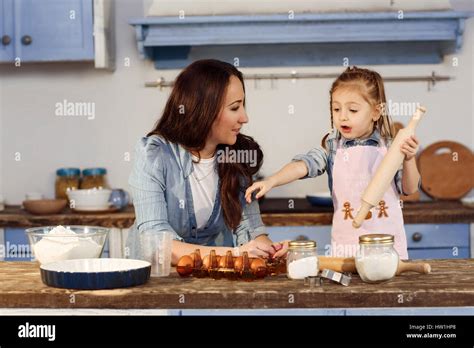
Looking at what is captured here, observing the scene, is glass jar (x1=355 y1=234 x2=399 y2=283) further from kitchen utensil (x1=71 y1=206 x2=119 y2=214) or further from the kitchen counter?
kitchen utensil (x1=71 y1=206 x2=119 y2=214)

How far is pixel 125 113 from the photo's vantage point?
15.6 ft

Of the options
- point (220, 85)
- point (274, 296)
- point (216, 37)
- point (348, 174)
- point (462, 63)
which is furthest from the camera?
point (462, 63)

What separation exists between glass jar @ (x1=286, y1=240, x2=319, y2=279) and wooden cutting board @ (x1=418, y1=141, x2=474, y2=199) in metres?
2.47

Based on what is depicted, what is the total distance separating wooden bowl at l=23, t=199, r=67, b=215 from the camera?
418 cm

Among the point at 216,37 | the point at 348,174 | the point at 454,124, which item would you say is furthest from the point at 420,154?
the point at 348,174

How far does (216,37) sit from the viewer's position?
436cm

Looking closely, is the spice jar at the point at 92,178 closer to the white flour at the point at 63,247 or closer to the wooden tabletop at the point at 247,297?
the white flour at the point at 63,247

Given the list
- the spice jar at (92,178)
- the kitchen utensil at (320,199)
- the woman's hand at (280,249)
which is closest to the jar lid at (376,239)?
the woman's hand at (280,249)

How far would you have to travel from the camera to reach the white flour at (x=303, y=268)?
7.29ft

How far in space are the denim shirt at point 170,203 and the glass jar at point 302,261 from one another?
655 mm

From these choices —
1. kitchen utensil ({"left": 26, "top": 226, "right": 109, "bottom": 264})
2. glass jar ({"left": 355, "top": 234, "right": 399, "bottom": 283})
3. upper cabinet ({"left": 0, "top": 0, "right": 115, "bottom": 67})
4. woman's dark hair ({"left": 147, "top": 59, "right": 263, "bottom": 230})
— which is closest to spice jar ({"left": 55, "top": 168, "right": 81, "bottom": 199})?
upper cabinet ({"left": 0, "top": 0, "right": 115, "bottom": 67})

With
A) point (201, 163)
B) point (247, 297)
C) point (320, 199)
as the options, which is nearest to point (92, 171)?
point (320, 199)
